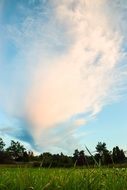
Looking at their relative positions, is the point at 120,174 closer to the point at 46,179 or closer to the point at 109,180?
the point at 109,180

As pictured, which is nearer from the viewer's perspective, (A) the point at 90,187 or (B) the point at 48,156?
(A) the point at 90,187

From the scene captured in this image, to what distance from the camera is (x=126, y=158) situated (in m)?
7.24

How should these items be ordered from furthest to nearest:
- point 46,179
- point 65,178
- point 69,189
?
point 46,179, point 65,178, point 69,189

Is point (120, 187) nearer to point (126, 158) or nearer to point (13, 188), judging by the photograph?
point (126, 158)

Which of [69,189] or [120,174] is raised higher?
[120,174]

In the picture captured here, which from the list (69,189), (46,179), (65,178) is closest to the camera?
(69,189)

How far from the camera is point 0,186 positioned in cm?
736

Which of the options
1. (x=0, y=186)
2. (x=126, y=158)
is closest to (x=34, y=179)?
(x=0, y=186)

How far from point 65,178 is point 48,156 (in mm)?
753

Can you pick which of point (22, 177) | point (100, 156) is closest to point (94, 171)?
point (100, 156)

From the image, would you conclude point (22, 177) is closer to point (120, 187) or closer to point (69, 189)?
point (69, 189)

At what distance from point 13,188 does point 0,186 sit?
9.6 inches

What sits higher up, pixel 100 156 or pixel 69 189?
pixel 100 156

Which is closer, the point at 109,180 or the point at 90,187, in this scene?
the point at 90,187
